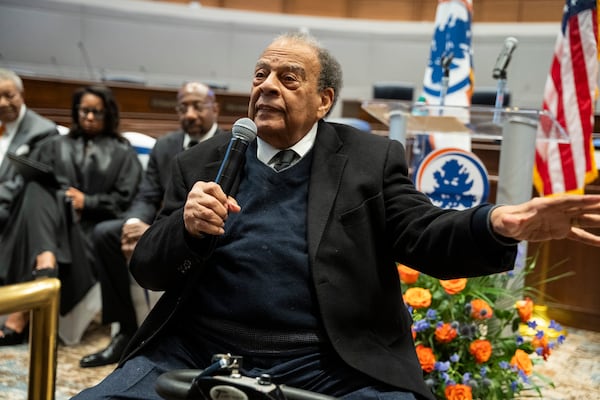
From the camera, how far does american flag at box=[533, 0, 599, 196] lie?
298cm

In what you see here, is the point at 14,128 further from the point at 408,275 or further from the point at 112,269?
the point at 408,275

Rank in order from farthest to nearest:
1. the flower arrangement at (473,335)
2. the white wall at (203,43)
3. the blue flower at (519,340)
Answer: the white wall at (203,43)
the blue flower at (519,340)
the flower arrangement at (473,335)

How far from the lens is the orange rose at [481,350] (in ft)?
6.44

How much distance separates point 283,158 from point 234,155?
316mm

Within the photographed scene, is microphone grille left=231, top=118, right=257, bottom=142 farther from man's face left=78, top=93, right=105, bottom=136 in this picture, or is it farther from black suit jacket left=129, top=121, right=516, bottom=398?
man's face left=78, top=93, right=105, bottom=136

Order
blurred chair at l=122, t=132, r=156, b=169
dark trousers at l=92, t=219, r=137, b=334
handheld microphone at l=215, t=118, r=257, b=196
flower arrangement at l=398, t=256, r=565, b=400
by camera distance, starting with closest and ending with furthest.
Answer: handheld microphone at l=215, t=118, r=257, b=196 → flower arrangement at l=398, t=256, r=565, b=400 → dark trousers at l=92, t=219, r=137, b=334 → blurred chair at l=122, t=132, r=156, b=169

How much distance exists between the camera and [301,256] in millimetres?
1326

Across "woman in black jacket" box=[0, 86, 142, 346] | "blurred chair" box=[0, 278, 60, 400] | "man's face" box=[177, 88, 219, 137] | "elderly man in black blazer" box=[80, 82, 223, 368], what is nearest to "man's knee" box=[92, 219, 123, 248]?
"elderly man in black blazer" box=[80, 82, 223, 368]

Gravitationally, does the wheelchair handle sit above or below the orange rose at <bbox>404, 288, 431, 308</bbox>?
above

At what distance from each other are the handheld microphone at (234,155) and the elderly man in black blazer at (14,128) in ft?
7.93

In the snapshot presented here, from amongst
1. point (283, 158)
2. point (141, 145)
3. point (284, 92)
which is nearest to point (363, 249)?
point (283, 158)

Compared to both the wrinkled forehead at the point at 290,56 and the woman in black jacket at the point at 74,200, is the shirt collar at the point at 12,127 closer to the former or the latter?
the woman in black jacket at the point at 74,200

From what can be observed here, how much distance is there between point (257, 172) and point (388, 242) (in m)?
0.33

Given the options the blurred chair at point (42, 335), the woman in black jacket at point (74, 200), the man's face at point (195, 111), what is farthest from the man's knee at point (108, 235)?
the blurred chair at point (42, 335)
